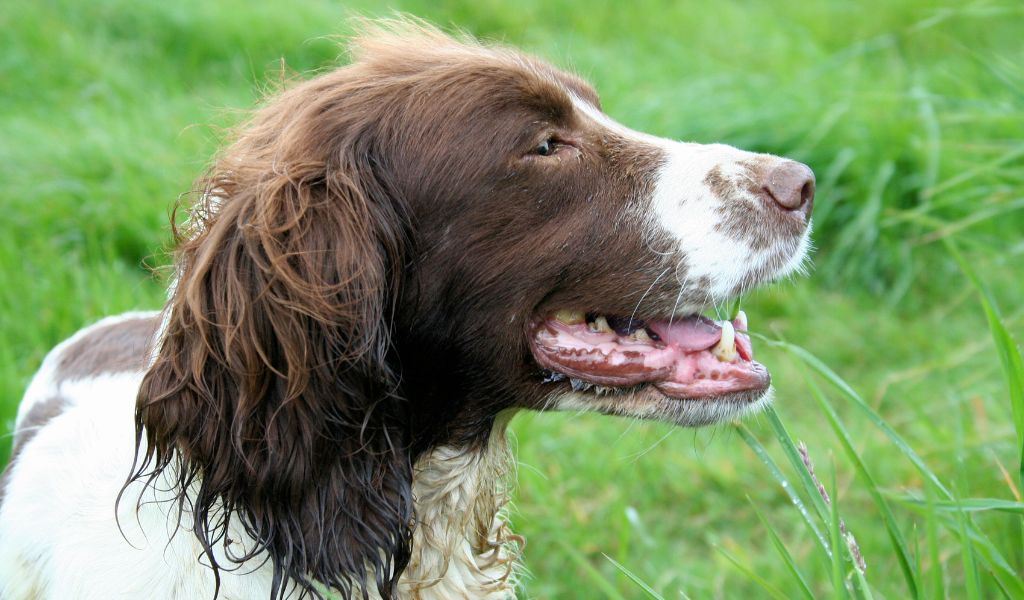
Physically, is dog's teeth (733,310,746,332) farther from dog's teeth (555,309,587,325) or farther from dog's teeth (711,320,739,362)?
dog's teeth (555,309,587,325)

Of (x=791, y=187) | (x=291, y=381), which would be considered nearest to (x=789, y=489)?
(x=791, y=187)

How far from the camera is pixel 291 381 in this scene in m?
2.00

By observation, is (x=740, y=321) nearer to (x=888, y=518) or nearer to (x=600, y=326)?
(x=600, y=326)

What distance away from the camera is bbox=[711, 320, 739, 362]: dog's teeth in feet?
7.29

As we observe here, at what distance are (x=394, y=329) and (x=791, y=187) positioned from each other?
86 centimetres

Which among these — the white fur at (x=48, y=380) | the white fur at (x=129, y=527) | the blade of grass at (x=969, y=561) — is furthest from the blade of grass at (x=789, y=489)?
the white fur at (x=48, y=380)

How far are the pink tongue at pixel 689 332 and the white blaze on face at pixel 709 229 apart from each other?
0.10 metres

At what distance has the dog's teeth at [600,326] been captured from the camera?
7.43 feet

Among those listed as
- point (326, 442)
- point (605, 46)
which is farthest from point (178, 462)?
point (605, 46)

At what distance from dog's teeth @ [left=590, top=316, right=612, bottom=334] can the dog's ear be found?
426 mm

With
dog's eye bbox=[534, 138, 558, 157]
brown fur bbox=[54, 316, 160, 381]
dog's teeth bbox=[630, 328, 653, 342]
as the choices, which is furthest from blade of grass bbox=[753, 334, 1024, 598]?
brown fur bbox=[54, 316, 160, 381]

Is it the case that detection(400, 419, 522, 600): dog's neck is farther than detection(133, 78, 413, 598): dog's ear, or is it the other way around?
detection(400, 419, 522, 600): dog's neck

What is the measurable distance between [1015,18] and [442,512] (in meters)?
5.58

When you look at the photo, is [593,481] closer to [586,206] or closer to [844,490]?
[844,490]
